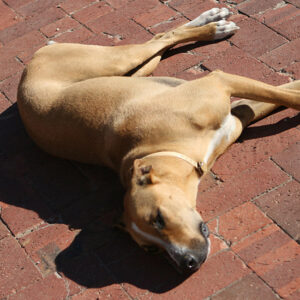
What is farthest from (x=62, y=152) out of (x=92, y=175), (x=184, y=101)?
(x=184, y=101)

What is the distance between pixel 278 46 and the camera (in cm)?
636

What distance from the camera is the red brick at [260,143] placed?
17.4 ft

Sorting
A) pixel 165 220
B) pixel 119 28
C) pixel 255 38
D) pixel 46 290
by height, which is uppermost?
pixel 165 220

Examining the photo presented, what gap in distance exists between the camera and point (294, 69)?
6012 mm

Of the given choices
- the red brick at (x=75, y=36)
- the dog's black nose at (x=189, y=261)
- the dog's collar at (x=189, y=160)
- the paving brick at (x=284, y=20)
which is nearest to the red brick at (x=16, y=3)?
the red brick at (x=75, y=36)

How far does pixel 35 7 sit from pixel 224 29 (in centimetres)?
263

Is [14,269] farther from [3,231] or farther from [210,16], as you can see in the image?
[210,16]

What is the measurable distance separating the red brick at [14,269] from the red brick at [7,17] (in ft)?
11.4

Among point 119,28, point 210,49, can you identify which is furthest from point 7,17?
point 210,49

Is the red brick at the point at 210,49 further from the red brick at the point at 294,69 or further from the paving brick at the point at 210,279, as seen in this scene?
the paving brick at the point at 210,279

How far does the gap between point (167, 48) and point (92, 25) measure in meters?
1.19

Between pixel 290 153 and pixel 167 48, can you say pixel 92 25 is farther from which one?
pixel 290 153

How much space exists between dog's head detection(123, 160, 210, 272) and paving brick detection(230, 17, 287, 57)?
225cm

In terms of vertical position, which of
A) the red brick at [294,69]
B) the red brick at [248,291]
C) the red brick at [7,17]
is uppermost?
the red brick at [294,69]
